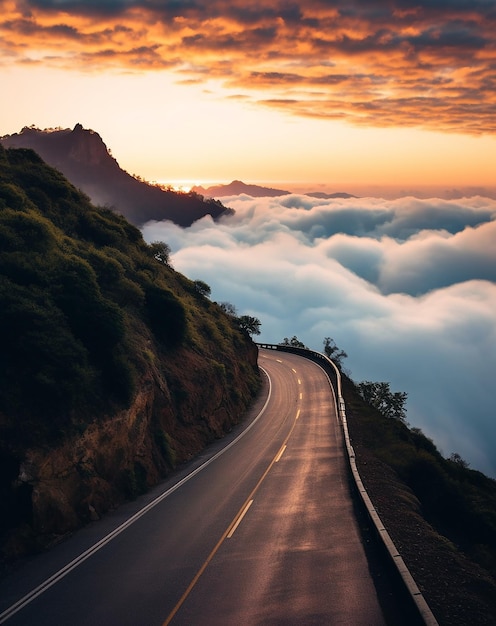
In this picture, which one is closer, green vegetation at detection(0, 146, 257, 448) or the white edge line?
the white edge line

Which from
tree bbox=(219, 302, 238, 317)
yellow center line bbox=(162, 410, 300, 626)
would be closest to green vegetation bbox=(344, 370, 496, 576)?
yellow center line bbox=(162, 410, 300, 626)

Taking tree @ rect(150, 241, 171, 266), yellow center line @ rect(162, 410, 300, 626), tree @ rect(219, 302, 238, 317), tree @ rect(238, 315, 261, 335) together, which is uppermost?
tree @ rect(150, 241, 171, 266)

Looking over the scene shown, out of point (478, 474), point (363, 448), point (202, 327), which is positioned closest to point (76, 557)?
point (363, 448)

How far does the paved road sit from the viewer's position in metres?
11.3

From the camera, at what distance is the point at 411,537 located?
16078mm

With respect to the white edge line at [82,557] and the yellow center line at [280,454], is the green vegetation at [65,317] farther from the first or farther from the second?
the yellow center line at [280,454]

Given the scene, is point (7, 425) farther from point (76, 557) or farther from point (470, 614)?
point (470, 614)

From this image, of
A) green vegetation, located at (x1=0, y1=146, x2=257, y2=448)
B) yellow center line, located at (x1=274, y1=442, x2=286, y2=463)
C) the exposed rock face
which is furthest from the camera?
yellow center line, located at (x1=274, y1=442, x2=286, y2=463)

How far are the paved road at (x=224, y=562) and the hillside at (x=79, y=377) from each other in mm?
1380

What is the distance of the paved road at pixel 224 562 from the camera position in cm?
1130

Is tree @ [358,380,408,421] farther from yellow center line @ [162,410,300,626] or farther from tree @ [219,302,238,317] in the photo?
yellow center line @ [162,410,300,626]

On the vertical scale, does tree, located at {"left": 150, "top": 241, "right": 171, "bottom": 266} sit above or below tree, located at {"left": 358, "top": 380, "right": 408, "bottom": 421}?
above

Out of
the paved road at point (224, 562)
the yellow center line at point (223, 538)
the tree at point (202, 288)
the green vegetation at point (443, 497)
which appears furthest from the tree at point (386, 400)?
the paved road at point (224, 562)

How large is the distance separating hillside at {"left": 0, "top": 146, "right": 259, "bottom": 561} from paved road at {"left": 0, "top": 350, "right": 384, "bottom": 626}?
138 cm
